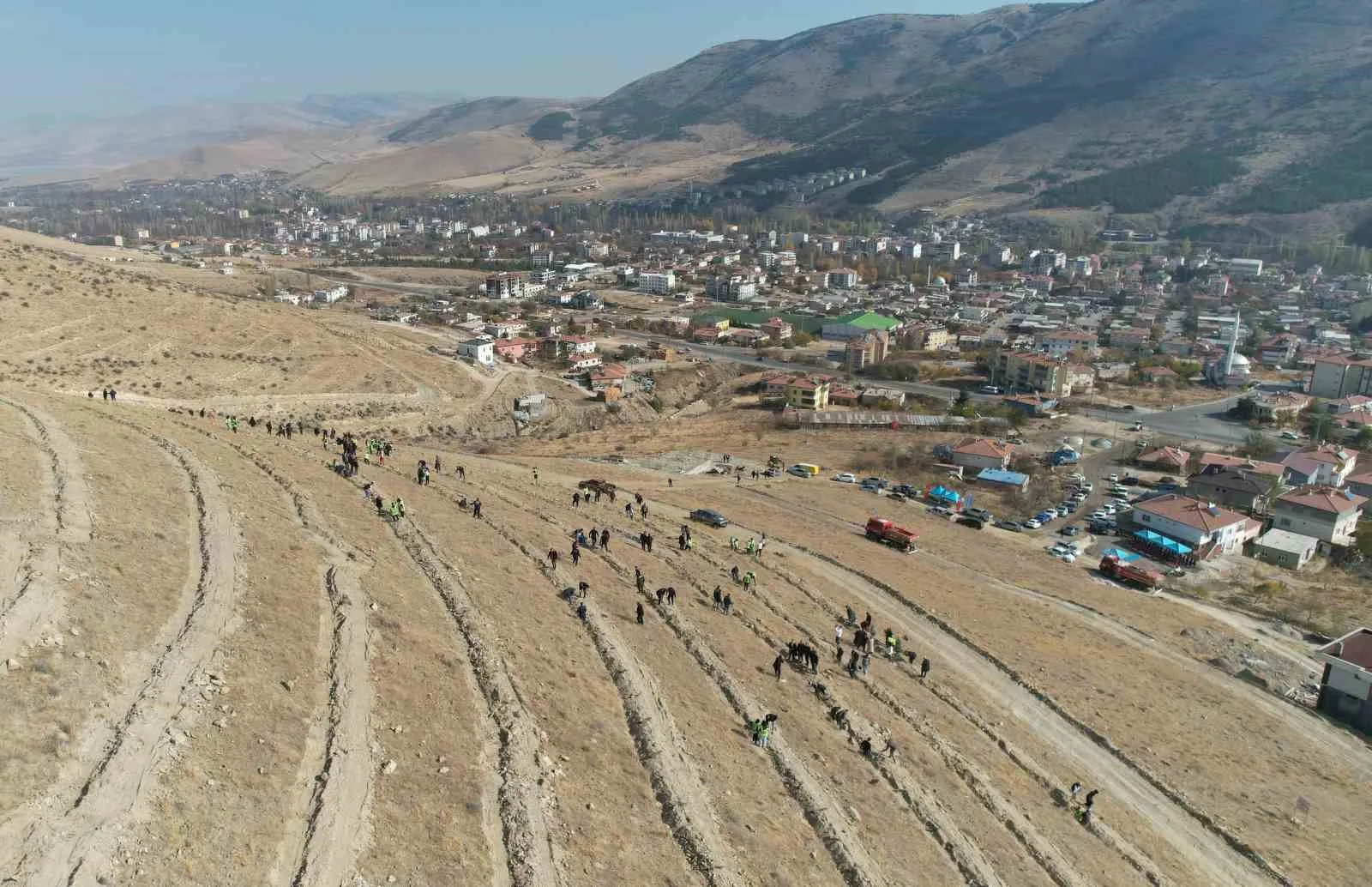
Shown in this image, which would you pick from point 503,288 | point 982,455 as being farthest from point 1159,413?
point 503,288

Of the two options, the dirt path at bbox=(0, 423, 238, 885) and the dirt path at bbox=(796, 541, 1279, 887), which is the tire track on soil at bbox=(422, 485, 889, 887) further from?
the dirt path at bbox=(0, 423, 238, 885)

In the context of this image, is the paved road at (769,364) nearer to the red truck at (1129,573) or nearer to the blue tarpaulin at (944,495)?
the blue tarpaulin at (944,495)

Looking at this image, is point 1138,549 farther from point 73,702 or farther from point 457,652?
point 73,702

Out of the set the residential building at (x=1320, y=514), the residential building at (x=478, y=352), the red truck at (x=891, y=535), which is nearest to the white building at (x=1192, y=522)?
the residential building at (x=1320, y=514)

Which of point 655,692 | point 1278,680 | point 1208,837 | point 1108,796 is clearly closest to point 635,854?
point 655,692

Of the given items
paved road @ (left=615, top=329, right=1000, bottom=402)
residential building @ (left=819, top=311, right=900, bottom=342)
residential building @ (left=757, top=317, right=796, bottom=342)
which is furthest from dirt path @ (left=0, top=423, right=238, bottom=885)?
residential building @ (left=819, top=311, right=900, bottom=342)

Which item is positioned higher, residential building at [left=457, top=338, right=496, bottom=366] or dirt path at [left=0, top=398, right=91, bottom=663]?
dirt path at [left=0, top=398, right=91, bottom=663]
